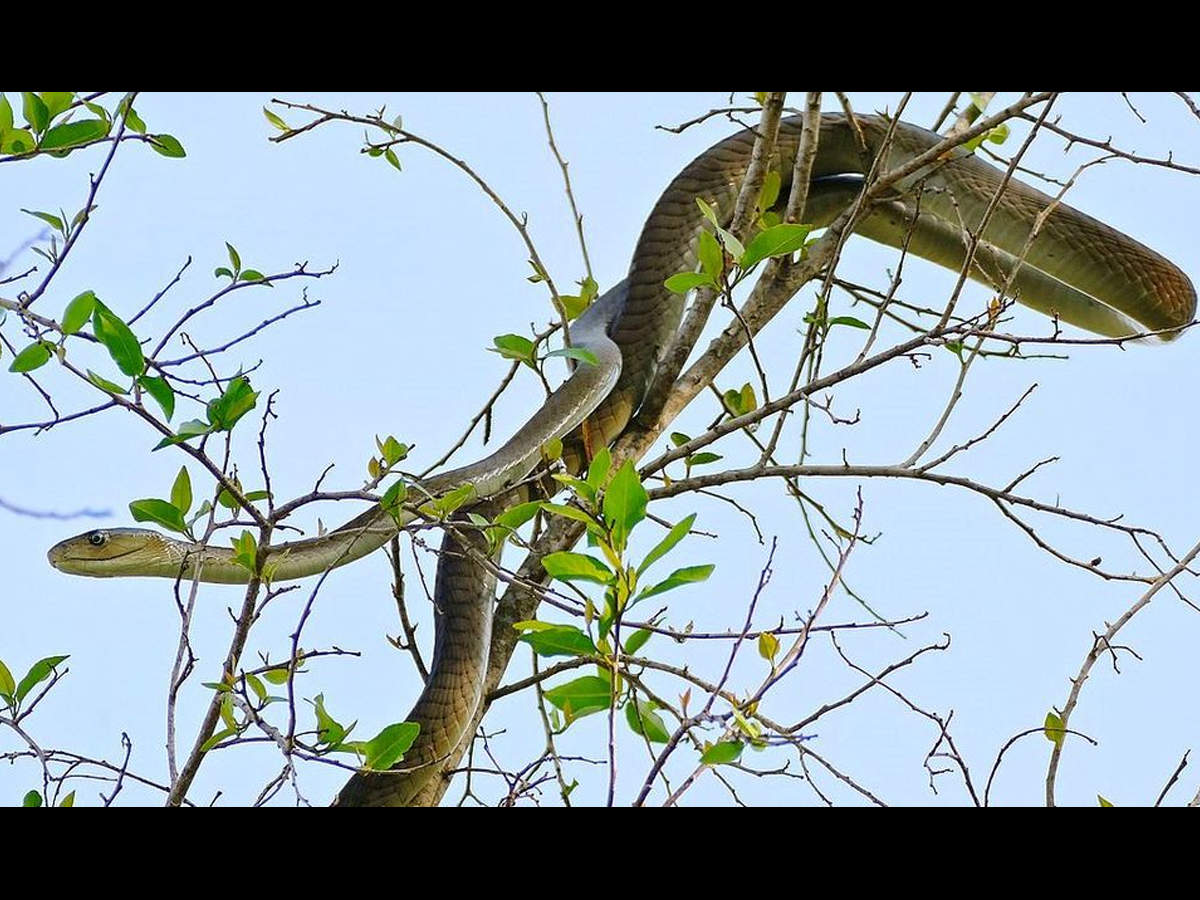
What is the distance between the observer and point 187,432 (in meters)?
1.17

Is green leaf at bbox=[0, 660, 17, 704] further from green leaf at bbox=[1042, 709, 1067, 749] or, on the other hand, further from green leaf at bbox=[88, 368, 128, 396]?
green leaf at bbox=[1042, 709, 1067, 749]

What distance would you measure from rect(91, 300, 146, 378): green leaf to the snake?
1.34 ft

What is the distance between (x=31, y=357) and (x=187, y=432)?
181 mm

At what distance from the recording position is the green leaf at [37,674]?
4.35 ft

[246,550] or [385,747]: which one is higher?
[246,550]

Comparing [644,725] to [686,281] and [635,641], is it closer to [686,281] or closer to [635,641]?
[635,641]

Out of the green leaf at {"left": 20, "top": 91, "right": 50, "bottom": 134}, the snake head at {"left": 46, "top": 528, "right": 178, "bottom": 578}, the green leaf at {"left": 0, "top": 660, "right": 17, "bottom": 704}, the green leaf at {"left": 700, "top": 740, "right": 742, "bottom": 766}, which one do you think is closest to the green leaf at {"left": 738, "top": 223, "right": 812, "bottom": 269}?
the green leaf at {"left": 700, "top": 740, "right": 742, "bottom": 766}

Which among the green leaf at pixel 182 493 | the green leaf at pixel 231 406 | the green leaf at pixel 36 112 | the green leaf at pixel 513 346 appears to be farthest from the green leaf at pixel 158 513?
the green leaf at pixel 513 346

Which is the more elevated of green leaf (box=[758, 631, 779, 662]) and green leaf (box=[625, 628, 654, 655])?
green leaf (box=[758, 631, 779, 662])

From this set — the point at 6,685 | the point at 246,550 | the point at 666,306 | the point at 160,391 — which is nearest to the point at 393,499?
the point at 246,550

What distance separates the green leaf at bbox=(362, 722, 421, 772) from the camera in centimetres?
128
